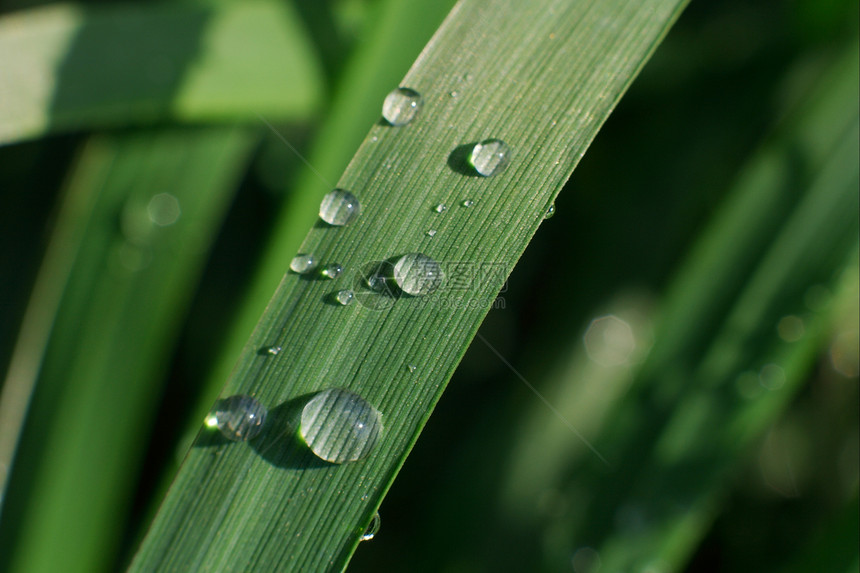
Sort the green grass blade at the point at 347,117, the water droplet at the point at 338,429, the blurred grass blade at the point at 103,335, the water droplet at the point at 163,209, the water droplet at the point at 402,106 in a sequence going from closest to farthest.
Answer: the water droplet at the point at 338,429 < the water droplet at the point at 402,106 < the green grass blade at the point at 347,117 < the blurred grass blade at the point at 103,335 < the water droplet at the point at 163,209

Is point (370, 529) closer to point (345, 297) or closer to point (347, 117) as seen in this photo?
point (345, 297)

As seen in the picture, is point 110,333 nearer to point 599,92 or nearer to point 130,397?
point 130,397

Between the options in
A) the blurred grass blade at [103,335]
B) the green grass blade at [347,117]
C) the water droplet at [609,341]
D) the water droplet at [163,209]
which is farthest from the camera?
the water droplet at [609,341]

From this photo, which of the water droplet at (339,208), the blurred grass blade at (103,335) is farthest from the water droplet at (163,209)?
the water droplet at (339,208)

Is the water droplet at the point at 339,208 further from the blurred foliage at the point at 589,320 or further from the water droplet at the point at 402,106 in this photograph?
the blurred foliage at the point at 589,320

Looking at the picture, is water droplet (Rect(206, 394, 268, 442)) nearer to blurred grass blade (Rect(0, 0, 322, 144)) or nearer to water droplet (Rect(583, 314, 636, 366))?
blurred grass blade (Rect(0, 0, 322, 144))

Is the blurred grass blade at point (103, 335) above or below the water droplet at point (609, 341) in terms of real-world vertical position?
below

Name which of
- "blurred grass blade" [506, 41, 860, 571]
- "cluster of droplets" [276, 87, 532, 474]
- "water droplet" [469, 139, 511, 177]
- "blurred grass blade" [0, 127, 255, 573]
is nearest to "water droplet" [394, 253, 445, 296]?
Result: "cluster of droplets" [276, 87, 532, 474]
